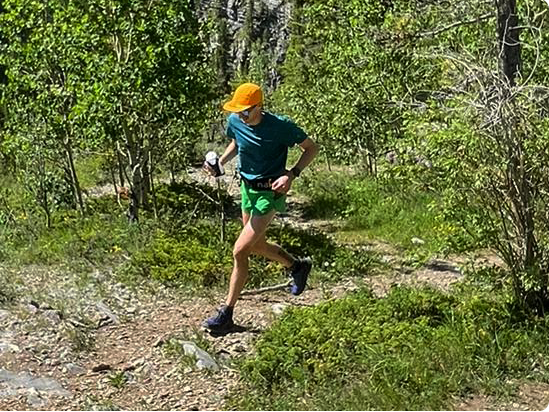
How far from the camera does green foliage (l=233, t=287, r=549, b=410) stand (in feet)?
17.7

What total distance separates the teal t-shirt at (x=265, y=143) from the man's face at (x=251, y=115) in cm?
6

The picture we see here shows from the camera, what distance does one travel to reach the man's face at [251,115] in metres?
6.32

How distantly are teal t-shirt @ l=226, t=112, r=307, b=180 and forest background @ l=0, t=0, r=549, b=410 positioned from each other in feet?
3.08

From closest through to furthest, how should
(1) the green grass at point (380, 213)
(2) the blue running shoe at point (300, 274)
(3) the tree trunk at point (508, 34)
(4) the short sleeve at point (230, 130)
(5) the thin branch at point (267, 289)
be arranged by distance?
(4) the short sleeve at point (230, 130)
(2) the blue running shoe at point (300, 274)
(5) the thin branch at point (267, 289)
(3) the tree trunk at point (508, 34)
(1) the green grass at point (380, 213)

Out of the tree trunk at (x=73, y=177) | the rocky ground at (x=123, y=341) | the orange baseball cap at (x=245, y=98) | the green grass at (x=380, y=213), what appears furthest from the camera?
the tree trunk at (x=73, y=177)

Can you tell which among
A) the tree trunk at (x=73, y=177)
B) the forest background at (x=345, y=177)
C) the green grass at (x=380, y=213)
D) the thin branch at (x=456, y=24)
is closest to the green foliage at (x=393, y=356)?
the forest background at (x=345, y=177)

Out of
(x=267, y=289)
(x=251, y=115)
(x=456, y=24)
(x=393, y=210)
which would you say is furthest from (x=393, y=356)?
(x=393, y=210)

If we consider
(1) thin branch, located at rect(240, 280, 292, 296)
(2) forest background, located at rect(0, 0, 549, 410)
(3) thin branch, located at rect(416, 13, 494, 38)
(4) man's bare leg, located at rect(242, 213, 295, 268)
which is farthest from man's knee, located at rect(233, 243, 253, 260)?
(3) thin branch, located at rect(416, 13, 494, 38)

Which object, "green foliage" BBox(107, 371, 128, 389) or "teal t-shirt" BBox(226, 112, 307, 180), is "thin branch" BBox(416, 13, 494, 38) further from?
"green foliage" BBox(107, 371, 128, 389)

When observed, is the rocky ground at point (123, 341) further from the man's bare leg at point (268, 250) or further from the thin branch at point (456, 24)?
the thin branch at point (456, 24)

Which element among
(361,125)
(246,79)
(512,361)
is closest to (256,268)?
(512,361)

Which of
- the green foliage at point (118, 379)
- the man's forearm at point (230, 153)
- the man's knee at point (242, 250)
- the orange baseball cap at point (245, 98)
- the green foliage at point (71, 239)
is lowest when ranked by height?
the green foliage at point (71, 239)

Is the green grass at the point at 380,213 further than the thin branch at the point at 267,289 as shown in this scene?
Yes

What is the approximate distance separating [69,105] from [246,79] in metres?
26.0
